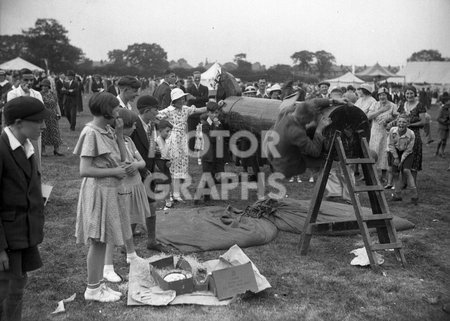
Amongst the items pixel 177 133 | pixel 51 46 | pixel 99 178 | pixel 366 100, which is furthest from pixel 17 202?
pixel 51 46

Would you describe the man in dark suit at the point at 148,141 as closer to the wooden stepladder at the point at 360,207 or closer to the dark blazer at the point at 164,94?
the wooden stepladder at the point at 360,207

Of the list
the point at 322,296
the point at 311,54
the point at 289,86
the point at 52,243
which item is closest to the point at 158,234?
the point at 52,243

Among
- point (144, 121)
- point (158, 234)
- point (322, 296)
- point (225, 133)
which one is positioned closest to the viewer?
point (322, 296)

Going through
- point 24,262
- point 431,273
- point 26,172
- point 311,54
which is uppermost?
point 311,54

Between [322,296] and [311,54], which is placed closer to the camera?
[322,296]

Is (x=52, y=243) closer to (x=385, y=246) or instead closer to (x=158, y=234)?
(x=158, y=234)

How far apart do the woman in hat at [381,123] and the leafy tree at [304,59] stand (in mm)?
28932

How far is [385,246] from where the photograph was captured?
15.5 feet

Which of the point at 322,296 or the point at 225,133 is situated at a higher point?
the point at 225,133

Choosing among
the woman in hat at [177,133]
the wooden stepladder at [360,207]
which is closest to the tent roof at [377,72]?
the woman in hat at [177,133]

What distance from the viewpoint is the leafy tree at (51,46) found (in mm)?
44438

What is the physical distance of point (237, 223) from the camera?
5.88m

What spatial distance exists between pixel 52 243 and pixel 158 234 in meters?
1.26

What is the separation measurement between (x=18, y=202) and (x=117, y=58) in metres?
56.3
